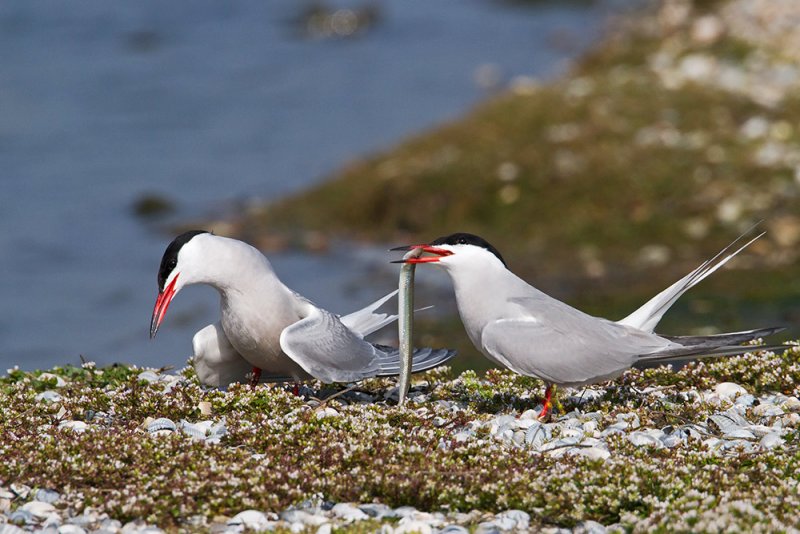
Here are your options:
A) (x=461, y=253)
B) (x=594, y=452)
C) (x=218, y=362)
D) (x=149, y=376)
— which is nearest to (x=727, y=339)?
(x=594, y=452)

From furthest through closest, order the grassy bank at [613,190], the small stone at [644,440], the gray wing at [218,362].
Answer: the grassy bank at [613,190] < the gray wing at [218,362] < the small stone at [644,440]

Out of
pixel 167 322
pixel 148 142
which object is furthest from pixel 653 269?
pixel 148 142

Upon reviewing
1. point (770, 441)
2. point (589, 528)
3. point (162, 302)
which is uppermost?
point (162, 302)

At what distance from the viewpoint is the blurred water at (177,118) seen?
14.5 m

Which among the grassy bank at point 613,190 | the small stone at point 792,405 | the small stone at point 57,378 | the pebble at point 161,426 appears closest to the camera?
the pebble at point 161,426

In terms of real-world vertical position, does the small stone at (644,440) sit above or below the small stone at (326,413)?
below

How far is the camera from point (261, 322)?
23.5 ft

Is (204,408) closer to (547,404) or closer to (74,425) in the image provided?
(74,425)

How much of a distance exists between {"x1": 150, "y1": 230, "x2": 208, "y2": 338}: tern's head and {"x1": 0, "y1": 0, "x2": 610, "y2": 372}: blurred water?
5.17 meters

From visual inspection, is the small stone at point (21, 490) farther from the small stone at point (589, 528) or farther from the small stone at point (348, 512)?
the small stone at point (589, 528)

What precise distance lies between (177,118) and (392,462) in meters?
17.5

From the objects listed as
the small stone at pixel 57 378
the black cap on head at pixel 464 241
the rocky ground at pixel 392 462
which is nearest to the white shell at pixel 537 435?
the rocky ground at pixel 392 462

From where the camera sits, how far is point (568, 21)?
93.9 feet

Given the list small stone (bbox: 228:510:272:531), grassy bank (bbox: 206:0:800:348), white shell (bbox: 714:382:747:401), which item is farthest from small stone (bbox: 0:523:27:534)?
grassy bank (bbox: 206:0:800:348)
